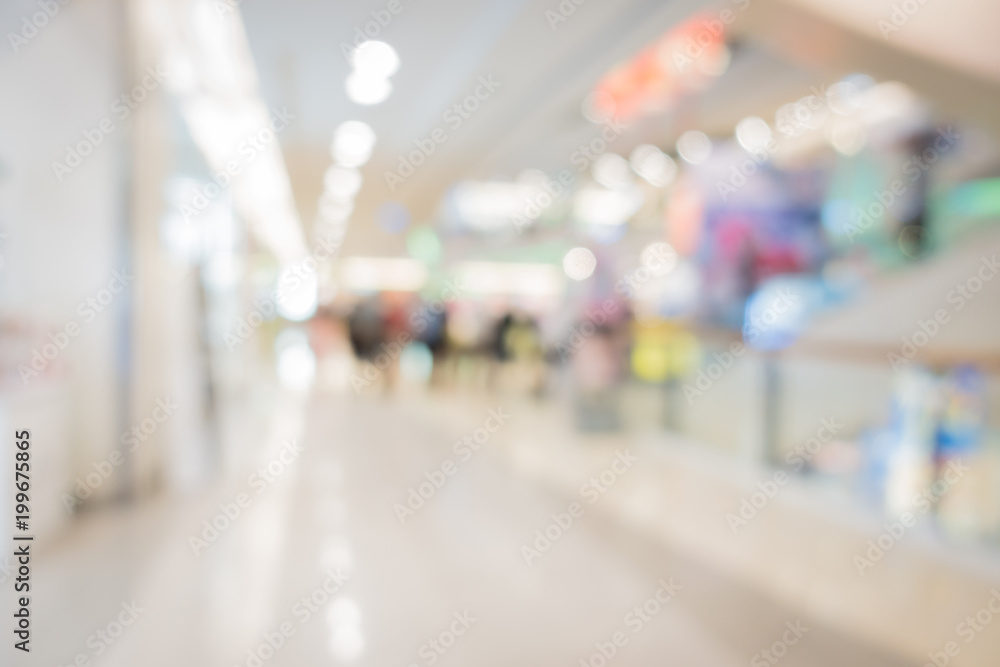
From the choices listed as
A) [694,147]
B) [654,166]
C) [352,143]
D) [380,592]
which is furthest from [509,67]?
[380,592]

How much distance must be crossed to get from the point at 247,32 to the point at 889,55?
426 centimetres

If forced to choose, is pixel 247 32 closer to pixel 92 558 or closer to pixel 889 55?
pixel 92 558

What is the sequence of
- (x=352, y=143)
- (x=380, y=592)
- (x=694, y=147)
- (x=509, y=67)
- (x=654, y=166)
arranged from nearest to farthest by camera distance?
(x=380, y=592)
(x=509, y=67)
(x=694, y=147)
(x=352, y=143)
(x=654, y=166)

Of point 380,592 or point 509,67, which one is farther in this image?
point 509,67

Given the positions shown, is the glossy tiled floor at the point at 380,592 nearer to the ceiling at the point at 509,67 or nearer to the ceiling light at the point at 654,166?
the ceiling at the point at 509,67

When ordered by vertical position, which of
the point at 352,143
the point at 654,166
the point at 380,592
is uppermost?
the point at 352,143

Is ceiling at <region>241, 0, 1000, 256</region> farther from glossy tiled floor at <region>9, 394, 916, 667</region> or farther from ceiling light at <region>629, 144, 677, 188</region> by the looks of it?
glossy tiled floor at <region>9, 394, 916, 667</region>

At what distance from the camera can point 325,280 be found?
20.2m

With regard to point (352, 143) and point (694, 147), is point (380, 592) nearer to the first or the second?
point (352, 143)

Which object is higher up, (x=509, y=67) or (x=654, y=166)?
(x=509, y=67)

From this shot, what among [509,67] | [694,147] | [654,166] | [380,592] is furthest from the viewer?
[654,166]

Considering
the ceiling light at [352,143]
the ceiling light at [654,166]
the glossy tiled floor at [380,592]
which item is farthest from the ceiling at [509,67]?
the glossy tiled floor at [380,592]

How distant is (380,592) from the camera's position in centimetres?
261

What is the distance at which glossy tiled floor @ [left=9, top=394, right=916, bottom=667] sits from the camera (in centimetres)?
214
